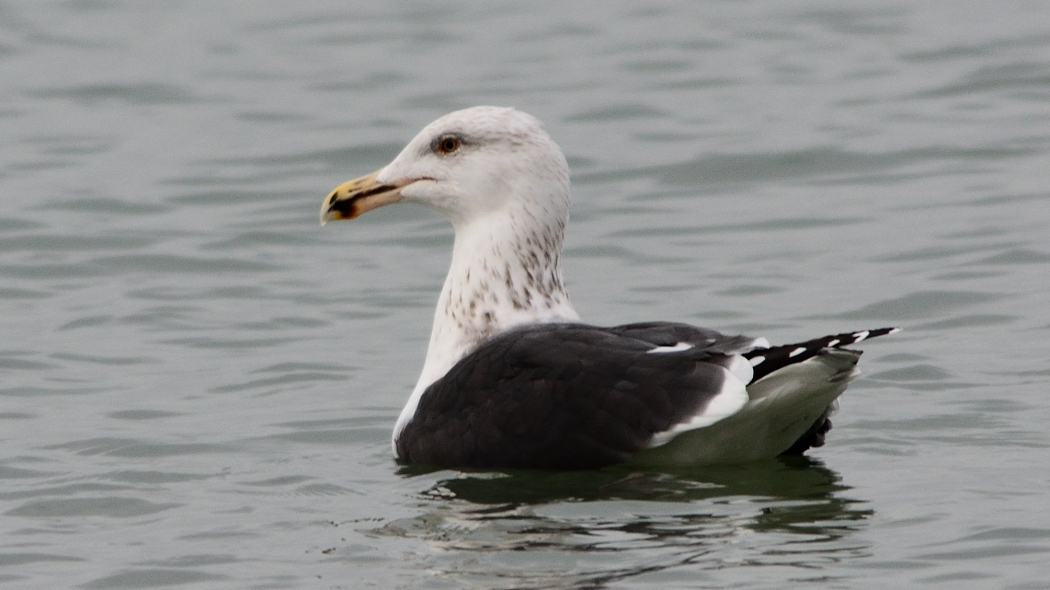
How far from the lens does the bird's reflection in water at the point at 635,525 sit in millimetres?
6707

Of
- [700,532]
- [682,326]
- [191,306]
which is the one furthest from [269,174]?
[700,532]

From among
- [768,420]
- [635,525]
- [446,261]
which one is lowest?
[635,525]

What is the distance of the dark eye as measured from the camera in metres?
8.93

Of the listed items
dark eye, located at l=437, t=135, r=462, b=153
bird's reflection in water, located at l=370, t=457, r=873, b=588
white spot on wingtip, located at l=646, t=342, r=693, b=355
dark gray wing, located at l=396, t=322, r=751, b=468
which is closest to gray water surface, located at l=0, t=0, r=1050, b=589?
bird's reflection in water, located at l=370, t=457, r=873, b=588

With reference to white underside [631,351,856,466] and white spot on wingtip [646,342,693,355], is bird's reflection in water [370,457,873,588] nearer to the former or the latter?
white underside [631,351,856,466]

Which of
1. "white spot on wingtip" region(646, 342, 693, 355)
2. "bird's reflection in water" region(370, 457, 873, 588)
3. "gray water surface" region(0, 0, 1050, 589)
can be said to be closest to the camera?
"bird's reflection in water" region(370, 457, 873, 588)

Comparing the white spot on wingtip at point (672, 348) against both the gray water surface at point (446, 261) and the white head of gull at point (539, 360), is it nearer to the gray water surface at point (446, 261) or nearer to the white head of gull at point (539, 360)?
the white head of gull at point (539, 360)

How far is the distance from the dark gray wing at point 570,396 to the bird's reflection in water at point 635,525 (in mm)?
130

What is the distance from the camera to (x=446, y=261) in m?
13.4

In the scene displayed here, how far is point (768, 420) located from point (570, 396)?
79 centimetres

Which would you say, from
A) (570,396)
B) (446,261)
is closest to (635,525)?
(570,396)

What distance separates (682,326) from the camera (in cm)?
812

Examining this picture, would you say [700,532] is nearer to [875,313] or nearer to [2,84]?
[875,313]

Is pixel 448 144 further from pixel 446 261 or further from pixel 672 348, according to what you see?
pixel 446 261
